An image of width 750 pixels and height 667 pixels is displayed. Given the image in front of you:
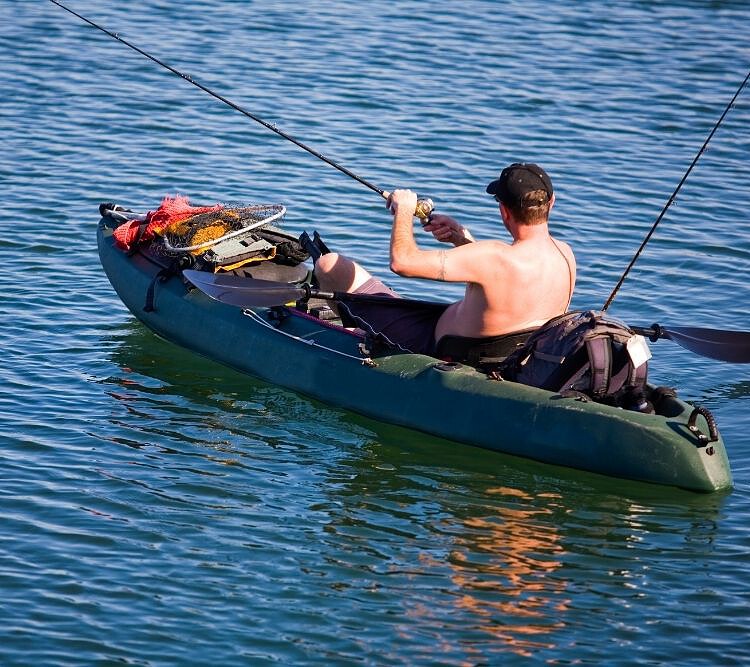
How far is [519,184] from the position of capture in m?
6.56

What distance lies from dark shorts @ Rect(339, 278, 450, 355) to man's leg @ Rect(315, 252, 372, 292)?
243 millimetres

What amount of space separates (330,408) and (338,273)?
2.70ft

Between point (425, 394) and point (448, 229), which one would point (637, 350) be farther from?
point (448, 229)

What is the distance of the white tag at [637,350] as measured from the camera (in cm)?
654

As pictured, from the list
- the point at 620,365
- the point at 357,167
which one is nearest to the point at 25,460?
the point at 620,365

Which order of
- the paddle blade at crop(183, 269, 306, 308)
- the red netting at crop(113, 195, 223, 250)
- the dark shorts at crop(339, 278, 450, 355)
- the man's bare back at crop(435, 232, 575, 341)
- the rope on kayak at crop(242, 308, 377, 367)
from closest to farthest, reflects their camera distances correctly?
the man's bare back at crop(435, 232, 575, 341) < the rope on kayak at crop(242, 308, 377, 367) < the dark shorts at crop(339, 278, 450, 355) < the paddle blade at crop(183, 269, 306, 308) < the red netting at crop(113, 195, 223, 250)

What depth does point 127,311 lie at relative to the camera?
30.5 ft

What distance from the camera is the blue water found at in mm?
5551

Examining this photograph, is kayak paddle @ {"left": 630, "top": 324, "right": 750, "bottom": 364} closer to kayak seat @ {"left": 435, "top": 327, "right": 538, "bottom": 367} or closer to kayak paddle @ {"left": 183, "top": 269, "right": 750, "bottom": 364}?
kayak paddle @ {"left": 183, "top": 269, "right": 750, "bottom": 364}

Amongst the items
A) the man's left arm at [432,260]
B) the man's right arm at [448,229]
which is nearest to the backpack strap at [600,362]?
the man's left arm at [432,260]

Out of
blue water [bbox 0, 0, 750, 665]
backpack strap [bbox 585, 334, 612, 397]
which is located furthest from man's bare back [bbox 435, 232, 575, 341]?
blue water [bbox 0, 0, 750, 665]

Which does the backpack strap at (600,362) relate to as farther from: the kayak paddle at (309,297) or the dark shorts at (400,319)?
the dark shorts at (400,319)

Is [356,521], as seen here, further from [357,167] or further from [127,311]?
[357,167]

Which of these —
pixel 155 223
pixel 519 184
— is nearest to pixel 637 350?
pixel 519 184
